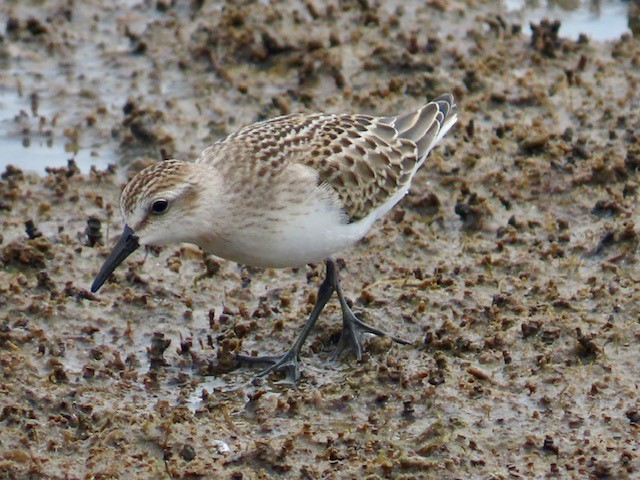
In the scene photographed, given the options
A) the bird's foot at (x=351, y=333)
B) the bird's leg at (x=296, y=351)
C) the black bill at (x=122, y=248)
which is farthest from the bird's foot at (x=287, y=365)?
the black bill at (x=122, y=248)

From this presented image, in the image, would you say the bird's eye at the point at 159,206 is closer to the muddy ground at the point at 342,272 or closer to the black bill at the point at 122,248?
the black bill at the point at 122,248

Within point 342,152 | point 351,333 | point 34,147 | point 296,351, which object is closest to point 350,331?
point 351,333

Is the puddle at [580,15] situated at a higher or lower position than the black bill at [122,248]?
higher

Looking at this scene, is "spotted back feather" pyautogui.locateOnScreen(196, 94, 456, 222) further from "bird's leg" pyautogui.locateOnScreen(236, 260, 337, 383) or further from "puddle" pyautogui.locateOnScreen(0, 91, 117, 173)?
"puddle" pyautogui.locateOnScreen(0, 91, 117, 173)

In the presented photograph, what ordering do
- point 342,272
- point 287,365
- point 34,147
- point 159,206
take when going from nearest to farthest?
point 159,206 → point 287,365 → point 342,272 → point 34,147

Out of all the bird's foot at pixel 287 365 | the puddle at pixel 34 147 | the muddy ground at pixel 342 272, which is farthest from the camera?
the puddle at pixel 34 147

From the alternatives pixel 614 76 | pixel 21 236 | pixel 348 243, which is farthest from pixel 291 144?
pixel 614 76

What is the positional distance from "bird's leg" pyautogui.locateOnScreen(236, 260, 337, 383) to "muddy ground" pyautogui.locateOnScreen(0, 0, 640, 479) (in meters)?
0.09

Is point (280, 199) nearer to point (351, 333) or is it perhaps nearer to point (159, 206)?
point (159, 206)

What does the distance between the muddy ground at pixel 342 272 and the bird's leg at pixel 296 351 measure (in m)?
0.09

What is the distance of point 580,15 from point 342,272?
5.43 metres

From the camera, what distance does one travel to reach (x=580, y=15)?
42.7ft

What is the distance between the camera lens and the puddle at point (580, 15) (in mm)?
12531

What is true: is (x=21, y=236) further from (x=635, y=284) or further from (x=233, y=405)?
(x=635, y=284)
